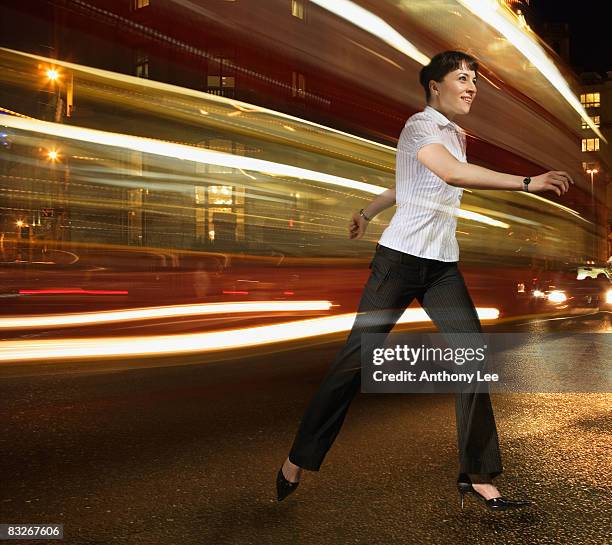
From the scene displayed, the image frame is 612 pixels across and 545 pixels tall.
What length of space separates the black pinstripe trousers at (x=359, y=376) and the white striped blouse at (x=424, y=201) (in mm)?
57

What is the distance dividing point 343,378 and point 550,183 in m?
1.17

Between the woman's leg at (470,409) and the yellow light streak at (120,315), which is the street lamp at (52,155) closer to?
the yellow light streak at (120,315)

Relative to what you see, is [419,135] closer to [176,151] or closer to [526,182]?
[526,182]

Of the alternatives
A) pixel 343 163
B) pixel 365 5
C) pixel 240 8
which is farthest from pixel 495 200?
pixel 240 8

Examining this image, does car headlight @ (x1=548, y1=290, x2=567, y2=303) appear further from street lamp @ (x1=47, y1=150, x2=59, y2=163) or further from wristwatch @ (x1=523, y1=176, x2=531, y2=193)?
wristwatch @ (x1=523, y1=176, x2=531, y2=193)

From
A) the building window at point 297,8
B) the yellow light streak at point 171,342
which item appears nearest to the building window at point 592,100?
the yellow light streak at point 171,342

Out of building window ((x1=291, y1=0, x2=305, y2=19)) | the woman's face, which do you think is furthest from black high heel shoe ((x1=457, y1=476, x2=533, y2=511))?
building window ((x1=291, y1=0, x2=305, y2=19))

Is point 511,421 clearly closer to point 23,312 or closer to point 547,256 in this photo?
point 23,312

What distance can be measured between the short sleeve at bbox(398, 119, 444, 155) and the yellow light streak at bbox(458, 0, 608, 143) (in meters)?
5.90

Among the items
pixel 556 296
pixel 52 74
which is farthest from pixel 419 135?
pixel 556 296

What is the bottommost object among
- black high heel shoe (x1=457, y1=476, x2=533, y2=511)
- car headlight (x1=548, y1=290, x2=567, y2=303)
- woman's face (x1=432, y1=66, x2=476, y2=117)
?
black high heel shoe (x1=457, y1=476, x2=533, y2=511)

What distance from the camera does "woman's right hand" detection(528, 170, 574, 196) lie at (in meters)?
2.72

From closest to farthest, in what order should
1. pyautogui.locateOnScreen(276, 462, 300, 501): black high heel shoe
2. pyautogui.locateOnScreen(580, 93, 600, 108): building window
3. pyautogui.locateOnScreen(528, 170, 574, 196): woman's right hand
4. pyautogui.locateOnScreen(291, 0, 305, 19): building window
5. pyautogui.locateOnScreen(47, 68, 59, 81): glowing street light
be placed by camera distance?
pyautogui.locateOnScreen(528, 170, 574, 196): woman's right hand, pyautogui.locateOnScreen(276, 462, 300, 501): black high heel shoe, pyautogui.locateOnScreen(47, 68, 59, 81): glowing street light, pyautogui.locateOnScreen(291, 0, 305, 19): building window, pyautogui.locateOnScreen(580, 93, 600, 108): building window

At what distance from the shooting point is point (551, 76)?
11.1m
